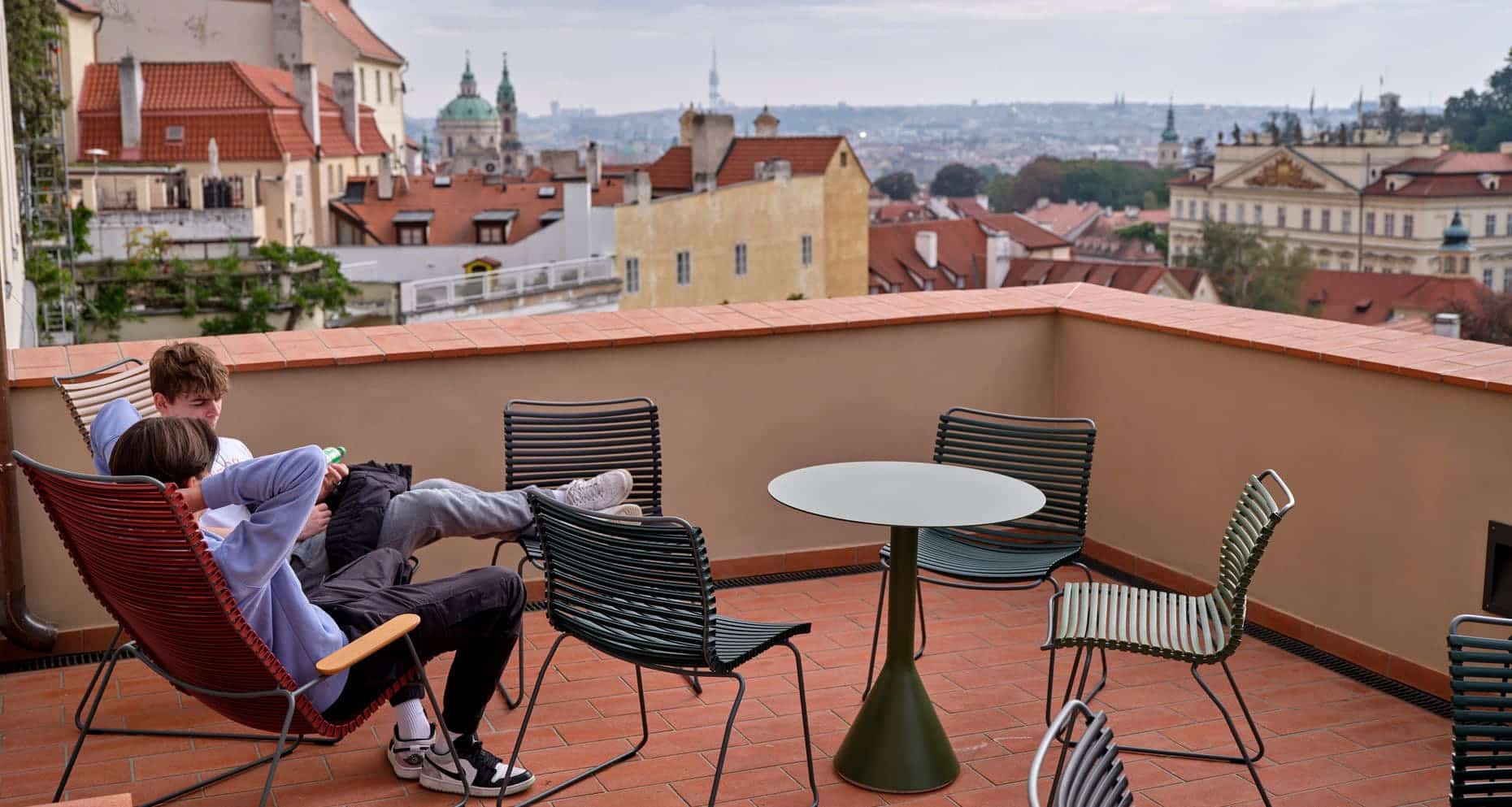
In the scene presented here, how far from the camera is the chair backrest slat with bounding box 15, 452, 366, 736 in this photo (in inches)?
110

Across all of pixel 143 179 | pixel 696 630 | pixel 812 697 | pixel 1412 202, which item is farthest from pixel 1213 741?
pixel 1412 202

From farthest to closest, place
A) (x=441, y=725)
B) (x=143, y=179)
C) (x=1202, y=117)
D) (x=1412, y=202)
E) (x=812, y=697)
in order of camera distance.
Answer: (x=1202, y=117) < (x=1412, y=202) < (x=143, y=179) < (x=812, y=697) < (x=441, y=725)

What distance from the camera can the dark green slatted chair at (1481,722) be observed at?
2.43 metres

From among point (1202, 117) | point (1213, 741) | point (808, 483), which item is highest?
point (1202, 117)

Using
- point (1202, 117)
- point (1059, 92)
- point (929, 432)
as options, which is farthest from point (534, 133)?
point (929, 432)

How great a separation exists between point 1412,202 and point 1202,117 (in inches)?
957

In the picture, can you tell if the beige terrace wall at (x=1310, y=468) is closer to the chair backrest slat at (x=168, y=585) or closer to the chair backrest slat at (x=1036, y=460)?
the chair backrest slat at (x=1036, y=460)

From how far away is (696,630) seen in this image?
3.11 metres

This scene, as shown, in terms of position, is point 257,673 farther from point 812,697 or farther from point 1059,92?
point 1059,92

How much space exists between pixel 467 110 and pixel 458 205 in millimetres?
84092

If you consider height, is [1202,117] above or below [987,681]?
above

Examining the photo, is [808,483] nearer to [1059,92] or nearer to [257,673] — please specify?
[257,673]

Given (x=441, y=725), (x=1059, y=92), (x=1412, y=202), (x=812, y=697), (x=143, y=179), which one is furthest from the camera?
(x=1059, y=92)

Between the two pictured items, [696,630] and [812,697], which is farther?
[812,697]
